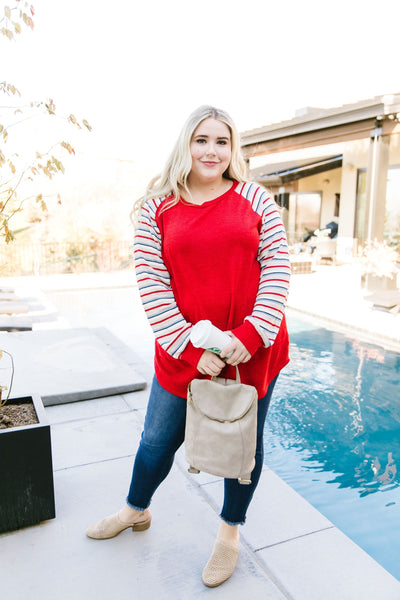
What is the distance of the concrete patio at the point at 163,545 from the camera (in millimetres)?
1504

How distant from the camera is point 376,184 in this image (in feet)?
24.1

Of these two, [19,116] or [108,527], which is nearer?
[108,527]

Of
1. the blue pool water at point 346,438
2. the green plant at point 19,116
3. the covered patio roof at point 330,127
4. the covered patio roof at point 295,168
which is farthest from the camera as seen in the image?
the covered patio roof at point 295,168

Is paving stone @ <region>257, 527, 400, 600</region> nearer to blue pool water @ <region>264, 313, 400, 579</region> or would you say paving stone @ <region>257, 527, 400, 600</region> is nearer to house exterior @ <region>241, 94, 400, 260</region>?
blue pool water @ <region>264, 313, 400, 579</region>

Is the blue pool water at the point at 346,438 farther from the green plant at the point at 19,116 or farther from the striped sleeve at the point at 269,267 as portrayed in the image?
the green plant at the point at 19,116

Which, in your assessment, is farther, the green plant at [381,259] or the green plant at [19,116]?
the green plant at [381,259]

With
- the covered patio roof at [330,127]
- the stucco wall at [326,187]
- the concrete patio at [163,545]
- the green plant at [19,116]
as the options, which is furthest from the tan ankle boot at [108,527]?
the stucco wall at [326,187]

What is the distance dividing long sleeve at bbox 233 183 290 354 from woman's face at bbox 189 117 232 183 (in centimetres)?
11

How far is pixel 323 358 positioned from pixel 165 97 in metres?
30.4

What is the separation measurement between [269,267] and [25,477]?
3.95 feet

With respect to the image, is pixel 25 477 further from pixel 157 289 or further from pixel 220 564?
pixel 157 289

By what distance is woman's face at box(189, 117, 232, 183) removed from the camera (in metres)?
1.44

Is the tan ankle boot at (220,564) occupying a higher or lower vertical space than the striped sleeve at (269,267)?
lower

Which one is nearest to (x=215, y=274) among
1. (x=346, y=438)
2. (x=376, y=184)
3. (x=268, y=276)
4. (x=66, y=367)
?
(x=268, y=276)
